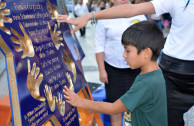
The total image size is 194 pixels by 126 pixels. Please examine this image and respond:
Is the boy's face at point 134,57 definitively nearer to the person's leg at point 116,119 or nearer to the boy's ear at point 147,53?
the boy's ear at point 147,53

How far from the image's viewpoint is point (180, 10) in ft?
4.74

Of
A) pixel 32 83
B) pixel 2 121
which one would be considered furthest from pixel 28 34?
pixel 2 121

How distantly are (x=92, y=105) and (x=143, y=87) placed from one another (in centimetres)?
28

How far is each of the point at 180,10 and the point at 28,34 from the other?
3.23 ft

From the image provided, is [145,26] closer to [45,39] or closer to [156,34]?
[156,34]

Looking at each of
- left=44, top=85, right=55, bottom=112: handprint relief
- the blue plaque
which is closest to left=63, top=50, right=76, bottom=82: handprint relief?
the blue plaque

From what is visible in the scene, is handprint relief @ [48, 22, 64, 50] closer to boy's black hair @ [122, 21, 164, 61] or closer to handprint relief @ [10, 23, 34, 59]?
handprint relief @ [10, 23, 34, 59]

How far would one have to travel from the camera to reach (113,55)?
1858 mm

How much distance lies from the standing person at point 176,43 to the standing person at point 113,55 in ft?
1.01

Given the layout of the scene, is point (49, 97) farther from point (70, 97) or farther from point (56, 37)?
point (56, 37)

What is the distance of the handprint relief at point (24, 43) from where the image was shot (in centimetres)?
86

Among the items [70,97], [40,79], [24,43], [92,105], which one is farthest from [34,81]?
[92,105]

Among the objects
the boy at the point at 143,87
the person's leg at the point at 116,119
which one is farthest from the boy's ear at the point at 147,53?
the person's leg at the point at 116,119

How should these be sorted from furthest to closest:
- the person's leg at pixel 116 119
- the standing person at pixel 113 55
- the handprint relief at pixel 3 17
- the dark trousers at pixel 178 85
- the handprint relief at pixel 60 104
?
the person's leg at pixel 116 119 → the standing person at pixel 113 55 → the dark trousers at pixel 178 85 → the handprint relief at pixel 60 104 → the handprint relief at pixel 3 17
